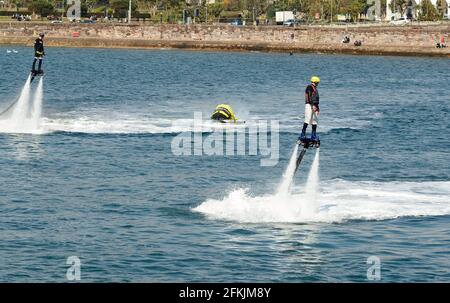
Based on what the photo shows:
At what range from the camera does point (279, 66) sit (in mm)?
153875

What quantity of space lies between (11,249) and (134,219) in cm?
619

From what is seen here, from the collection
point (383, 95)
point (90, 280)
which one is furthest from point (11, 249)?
point (383, 95)

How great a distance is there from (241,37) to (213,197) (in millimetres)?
144705

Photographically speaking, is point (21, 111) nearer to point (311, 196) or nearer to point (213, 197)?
point (213, 197)

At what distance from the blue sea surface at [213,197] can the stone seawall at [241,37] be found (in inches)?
3161

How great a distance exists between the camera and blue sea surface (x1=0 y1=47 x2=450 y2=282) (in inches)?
1433

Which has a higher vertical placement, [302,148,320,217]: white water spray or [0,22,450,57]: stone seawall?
[0,22,450,57]: stone seawall

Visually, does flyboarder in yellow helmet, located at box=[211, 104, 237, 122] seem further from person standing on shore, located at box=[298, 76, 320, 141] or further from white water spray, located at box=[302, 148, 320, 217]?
person standing on shore, located at box=[298, 76, 320, 141]

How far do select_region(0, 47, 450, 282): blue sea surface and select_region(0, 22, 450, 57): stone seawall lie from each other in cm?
8029

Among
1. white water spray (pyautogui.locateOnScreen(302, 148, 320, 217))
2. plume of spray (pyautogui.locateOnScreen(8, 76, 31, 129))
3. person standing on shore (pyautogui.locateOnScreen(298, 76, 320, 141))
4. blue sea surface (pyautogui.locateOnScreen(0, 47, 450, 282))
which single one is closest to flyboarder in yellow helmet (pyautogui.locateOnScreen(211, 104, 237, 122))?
blue sea surface (pyautogui.locateOnScreen(0, 47, 450, 282))

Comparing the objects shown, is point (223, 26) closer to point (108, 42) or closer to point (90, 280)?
point (108, 42)

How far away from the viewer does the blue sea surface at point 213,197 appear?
1433 inches

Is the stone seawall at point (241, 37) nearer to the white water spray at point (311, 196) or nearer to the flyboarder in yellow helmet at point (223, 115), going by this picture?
the flyboarder in yellow helmet at point (223, 115)

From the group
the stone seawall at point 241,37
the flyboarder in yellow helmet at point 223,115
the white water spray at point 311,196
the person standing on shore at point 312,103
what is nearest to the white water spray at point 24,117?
the flyboarder in yellow helmet at point 223,115
